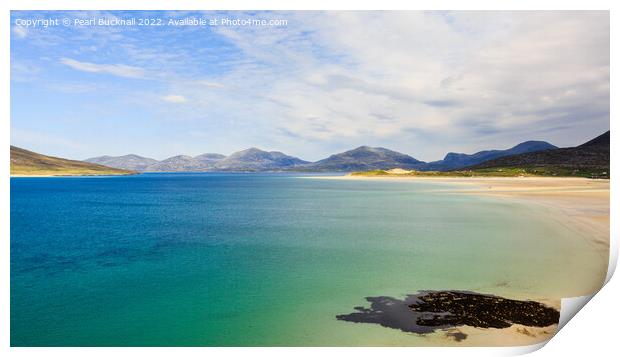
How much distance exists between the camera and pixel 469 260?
1423 cm

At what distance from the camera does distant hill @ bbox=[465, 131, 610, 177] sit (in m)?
28.0

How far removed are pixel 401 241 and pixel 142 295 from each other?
452 inches

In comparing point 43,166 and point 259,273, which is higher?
point 43,166

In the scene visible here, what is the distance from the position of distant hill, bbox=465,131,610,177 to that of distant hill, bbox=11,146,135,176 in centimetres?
7650

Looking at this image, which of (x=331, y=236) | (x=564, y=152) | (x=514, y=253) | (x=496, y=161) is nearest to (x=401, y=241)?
(x=331, y=236)

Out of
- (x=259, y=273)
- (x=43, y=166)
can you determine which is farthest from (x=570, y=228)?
(x=43, y=166)

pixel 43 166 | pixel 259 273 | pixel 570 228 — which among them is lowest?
pixel 259 273

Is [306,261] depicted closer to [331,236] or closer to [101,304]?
[331,236]

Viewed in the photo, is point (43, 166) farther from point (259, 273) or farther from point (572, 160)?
point (572, 160)

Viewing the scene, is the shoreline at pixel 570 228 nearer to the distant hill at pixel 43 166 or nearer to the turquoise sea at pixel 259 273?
the turquoise sea at pixel 259 273

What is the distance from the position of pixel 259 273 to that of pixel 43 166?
99.4 m

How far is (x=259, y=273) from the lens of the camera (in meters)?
13.3

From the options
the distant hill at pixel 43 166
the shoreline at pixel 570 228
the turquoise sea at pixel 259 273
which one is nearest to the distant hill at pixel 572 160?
the shoreline at pixel 570 228

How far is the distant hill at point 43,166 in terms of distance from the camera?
76938 millimetres
